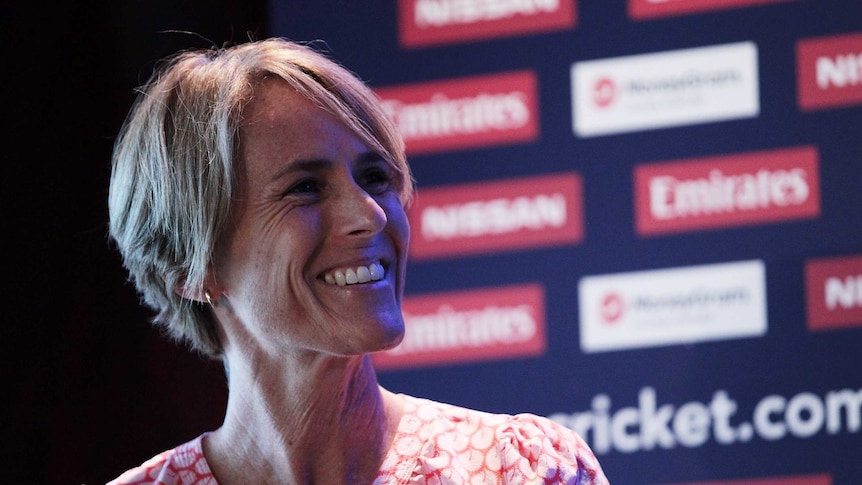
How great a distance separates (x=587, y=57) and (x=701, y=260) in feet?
1.75

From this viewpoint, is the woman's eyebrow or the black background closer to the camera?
the woman's eyebrow

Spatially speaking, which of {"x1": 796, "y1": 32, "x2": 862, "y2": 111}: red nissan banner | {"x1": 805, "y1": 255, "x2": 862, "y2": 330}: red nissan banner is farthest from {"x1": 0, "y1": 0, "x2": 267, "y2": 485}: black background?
{"x1": 796, "y1": 32, "x2": 862, "y2": 111}: red nissan banner

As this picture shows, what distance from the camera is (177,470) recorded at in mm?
1710

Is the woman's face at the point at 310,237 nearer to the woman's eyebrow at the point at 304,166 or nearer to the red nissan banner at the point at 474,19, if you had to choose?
the woman's eyebrow at the point at 304,166

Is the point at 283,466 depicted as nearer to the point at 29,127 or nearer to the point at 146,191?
the point at 146,191

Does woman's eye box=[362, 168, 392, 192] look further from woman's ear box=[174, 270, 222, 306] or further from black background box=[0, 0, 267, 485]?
black background box=[0, 0, 267, 485]

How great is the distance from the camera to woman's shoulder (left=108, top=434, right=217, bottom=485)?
1694mm

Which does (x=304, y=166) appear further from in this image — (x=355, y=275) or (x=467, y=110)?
(x=467, y=110)

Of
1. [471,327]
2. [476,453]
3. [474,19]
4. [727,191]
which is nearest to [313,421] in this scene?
[476,453]

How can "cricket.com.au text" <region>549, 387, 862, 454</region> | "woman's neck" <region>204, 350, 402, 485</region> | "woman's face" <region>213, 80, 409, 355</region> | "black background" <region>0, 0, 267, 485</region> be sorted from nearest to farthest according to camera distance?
1. "woman's face" <region>213, 80, 409, 355</region>
2. "woman's neck" <region>204, 350, 402, 485</region>
3. "cricket.com.au text" <region>549, 387, 862, 454</region>
4. "black background" <region>0, 0, 267, 485</region>

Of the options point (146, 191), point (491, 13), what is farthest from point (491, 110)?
point (146, 191)

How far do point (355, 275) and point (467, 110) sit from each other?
139 cm

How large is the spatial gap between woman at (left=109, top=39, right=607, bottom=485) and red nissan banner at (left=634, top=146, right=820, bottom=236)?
1057 millimetres

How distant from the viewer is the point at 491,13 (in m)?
2.84
